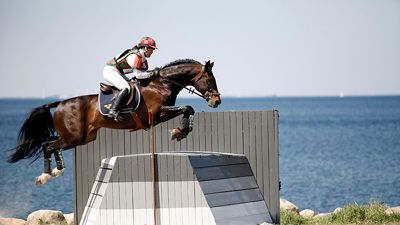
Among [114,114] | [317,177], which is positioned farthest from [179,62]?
[317,177]

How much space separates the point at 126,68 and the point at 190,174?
220 cm

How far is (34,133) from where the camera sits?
428 inches

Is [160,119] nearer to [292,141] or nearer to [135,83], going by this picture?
[135,83]

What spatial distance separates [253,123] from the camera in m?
12.6

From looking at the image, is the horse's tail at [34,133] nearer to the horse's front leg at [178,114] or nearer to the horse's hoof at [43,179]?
the horse's hoof at [43,179]

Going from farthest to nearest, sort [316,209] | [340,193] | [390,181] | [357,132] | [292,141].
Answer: [357,132] → [292,141] → [390,181] → [340,193] → [316,209]

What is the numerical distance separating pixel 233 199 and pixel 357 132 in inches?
2552

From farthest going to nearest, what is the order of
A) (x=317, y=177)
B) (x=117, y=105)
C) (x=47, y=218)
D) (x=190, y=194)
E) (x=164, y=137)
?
(x=317, y=177) → (x=47, y=218) → (x=164, y=137) → (x=190, y=194) → (x=117, y=105)

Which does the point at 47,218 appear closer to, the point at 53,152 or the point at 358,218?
the point at 53,152

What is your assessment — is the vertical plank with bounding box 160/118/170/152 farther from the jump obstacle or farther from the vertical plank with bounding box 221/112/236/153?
the vertical plank with bounding box 221/112/236/153

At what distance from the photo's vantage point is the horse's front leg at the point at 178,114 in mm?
10273

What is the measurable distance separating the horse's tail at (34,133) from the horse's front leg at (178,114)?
171cm

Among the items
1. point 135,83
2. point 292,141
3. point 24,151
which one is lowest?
point 292,141

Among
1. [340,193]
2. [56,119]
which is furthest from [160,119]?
[340,193]
